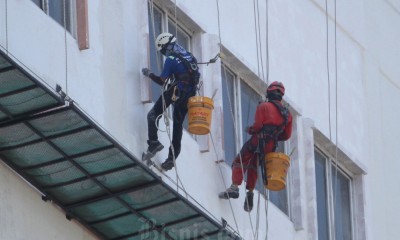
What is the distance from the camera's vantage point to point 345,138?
33594mm

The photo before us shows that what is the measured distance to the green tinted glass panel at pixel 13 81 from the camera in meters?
24.5

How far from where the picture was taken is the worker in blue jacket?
2733 cm

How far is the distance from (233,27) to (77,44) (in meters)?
4.55

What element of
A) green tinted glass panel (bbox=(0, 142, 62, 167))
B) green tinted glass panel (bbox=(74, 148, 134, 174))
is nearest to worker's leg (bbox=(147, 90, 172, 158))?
green tinted glass panel (bbox=(74, 148, 134, 174))

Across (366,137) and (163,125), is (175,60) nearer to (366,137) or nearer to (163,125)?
(163,125)

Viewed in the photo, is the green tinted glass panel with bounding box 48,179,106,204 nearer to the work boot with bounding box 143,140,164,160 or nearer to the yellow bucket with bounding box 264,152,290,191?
the work boot with bounding box 143,140,164,160

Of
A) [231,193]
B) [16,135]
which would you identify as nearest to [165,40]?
[231,193]

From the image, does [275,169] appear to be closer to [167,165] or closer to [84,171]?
[167,165]

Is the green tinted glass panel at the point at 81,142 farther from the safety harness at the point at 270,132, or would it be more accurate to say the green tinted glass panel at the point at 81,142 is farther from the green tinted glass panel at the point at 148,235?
the safety harness at the point at 270,132

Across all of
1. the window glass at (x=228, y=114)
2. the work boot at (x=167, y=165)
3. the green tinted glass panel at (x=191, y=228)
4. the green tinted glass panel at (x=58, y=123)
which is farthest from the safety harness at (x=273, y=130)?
the green tinted glass panel at (x=58, y=123)

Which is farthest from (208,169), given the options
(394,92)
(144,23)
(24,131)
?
(394,92)

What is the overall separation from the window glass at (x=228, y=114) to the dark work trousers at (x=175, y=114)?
7.14 feet

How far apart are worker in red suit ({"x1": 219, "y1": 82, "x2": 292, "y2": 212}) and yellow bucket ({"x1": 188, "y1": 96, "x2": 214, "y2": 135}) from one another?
1.70 meters

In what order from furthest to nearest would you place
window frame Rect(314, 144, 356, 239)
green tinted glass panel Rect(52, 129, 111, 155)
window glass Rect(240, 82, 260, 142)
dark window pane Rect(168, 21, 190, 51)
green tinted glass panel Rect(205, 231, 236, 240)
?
window frame Rect(314, 144, 356, 239) → window glass Rect(240, 82, 260, 142) → dark window pane Rect(168, 21, 190, 51) → green tinted glass panel Rect(205, 231, 236, 240) → green tinted glass panel Rect(52, 129, 111, 155)
